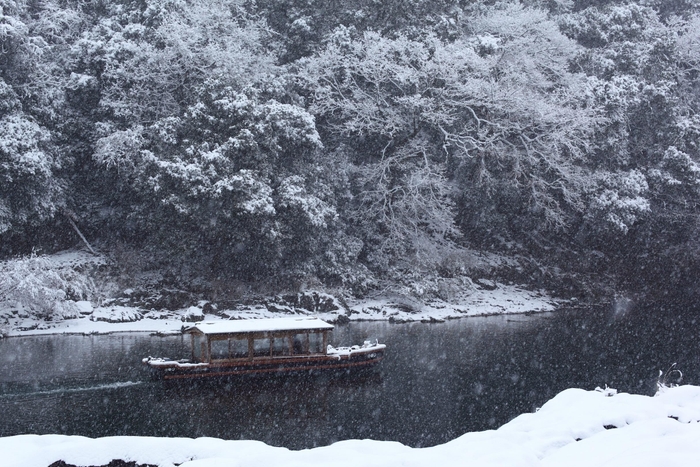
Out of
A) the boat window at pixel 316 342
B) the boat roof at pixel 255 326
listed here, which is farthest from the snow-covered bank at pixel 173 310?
the boat window at pixel 316 342

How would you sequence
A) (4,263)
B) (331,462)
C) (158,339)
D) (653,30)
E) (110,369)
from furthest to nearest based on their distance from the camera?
(653,30), (4,263), (158,339), (110,369), (331,462)

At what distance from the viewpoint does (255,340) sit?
57.2ft

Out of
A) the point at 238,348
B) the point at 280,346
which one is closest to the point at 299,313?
the point at 280,346

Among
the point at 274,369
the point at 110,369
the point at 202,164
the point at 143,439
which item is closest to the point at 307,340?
the point at 274,369

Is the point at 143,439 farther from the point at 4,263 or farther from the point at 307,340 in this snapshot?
the point at 4,263

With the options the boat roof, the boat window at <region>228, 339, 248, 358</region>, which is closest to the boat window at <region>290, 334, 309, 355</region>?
the boat roof

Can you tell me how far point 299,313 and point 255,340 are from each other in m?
8.20

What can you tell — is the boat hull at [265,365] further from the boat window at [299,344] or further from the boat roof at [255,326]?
the boat roof at [255,326]

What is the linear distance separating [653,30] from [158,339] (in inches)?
1173

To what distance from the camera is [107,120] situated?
26.5 metres

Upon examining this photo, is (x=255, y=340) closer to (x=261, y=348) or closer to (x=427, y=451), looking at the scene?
(x=261, y=348)

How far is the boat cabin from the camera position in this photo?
55.8ft

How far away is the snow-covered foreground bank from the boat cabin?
32.1ft

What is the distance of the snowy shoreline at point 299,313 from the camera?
22219mm
